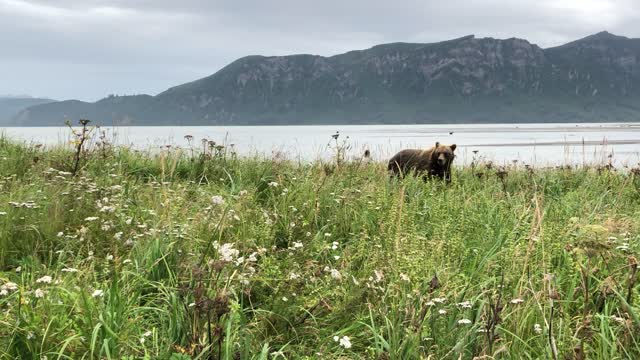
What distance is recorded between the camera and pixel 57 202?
6008mm

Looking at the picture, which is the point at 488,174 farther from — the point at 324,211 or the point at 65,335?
the point at 65,335

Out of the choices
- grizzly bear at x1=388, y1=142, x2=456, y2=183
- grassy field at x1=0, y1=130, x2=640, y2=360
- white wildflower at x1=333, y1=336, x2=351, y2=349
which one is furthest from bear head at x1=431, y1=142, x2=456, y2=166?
white wildflower at x1=333, y1=336, x2=351, y2=349

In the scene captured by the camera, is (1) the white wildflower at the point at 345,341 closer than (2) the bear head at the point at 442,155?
Yes

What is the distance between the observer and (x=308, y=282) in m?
4.75

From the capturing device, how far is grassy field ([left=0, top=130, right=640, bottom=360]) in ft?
11.3

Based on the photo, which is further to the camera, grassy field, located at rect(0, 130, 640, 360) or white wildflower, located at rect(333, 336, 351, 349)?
grassy field, located at rect(0, 130, 640, 360)

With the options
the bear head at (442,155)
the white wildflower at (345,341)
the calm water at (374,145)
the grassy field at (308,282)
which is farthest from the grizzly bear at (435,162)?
the white wildflower at (345,341)

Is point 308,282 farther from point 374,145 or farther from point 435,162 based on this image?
point 374,145

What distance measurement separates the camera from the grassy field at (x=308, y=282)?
3.46 metres

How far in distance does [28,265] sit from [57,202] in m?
1.23

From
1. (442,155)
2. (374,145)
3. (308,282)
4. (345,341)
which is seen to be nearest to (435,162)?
(442,155)

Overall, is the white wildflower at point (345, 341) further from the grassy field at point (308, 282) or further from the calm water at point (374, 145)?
the calm water at point (374, 145)

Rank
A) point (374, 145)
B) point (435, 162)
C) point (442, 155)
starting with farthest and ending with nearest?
point (374, 145), point (435, 162), point (442, 155)

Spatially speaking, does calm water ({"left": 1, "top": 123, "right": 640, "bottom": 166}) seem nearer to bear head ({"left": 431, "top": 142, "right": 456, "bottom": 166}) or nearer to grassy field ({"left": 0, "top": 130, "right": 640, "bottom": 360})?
bear head ({"left": 431, "top": 142, "right": 456, "bottom": 166})
